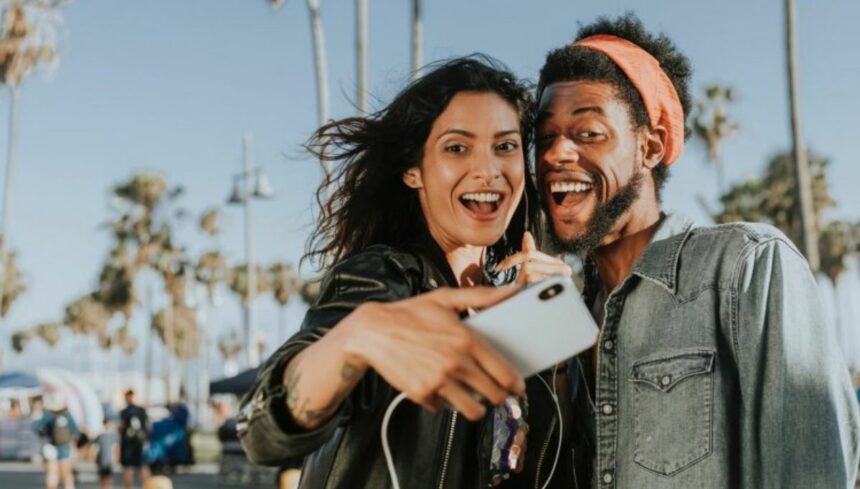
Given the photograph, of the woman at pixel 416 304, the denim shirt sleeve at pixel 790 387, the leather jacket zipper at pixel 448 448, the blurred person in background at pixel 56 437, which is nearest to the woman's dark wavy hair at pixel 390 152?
the woman at pixel 416 304

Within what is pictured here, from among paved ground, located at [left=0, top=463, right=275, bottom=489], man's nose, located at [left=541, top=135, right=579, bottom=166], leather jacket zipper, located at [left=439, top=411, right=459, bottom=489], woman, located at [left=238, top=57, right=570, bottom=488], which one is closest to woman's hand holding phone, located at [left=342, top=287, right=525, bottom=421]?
woman, located at [left=238, top=57, right=570, bottom=488]

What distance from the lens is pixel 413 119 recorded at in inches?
115

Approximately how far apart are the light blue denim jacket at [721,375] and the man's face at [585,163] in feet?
0.93

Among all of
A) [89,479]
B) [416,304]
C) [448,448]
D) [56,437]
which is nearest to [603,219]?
[448,448]

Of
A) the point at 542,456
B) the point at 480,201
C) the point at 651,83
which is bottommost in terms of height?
the point at 542,456

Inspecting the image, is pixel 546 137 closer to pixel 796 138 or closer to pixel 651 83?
pixel 651 83

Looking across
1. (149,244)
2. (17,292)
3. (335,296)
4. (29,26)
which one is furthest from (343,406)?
(17,292)

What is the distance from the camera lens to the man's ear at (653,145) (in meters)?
3.42

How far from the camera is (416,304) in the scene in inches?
67.2

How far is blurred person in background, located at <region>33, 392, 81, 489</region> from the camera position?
716 inches

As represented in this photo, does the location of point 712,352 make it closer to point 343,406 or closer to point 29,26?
point 343,406

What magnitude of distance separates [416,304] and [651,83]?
6.42 feet

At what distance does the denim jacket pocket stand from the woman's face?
0.57 m

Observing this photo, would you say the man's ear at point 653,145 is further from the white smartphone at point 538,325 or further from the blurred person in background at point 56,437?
the blurred person in background at point 56,437
